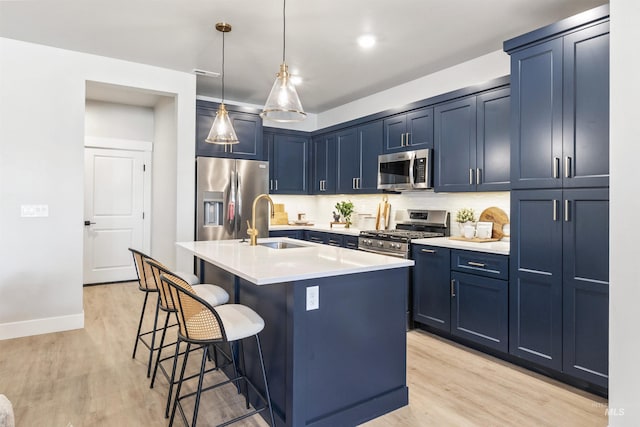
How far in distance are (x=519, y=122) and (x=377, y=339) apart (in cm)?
194

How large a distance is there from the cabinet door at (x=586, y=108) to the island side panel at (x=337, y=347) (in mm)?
1374

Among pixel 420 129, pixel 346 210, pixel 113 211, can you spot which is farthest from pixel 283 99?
pixel 113 211

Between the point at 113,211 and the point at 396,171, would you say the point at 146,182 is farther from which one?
the point at 396,171

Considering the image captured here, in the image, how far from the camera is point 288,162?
5719 mm

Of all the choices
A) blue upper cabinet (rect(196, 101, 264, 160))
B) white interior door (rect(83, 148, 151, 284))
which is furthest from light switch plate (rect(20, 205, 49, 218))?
white interior door (rect(83, 148, 151, 284))

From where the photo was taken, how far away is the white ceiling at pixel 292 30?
288 centimetres

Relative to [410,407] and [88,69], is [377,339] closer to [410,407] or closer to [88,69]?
[410,407]

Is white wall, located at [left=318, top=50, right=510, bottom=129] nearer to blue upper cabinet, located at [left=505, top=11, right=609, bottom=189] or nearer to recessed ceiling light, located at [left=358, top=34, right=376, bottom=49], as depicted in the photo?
blue upper cabinet, located at [left=505, top=11, right=609, bottom=189]

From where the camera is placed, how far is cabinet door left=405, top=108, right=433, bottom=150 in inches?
157

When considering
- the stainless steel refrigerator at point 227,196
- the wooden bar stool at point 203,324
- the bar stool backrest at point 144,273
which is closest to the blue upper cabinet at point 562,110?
the wooden bar stool at point 203,324

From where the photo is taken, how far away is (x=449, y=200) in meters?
4.13

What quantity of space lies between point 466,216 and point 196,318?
292cm

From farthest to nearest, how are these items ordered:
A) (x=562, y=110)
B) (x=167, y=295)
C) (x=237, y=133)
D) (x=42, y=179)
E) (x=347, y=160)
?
(x=347, y=160) → (x=237, y=133) → (x=42, y=179) → (x=562, y=110) → (x=167, y=295)

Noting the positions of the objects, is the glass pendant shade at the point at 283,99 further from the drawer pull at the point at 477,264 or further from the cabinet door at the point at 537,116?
the drawer pull at the point at 477,264
